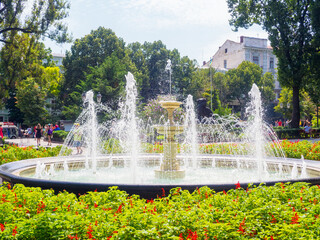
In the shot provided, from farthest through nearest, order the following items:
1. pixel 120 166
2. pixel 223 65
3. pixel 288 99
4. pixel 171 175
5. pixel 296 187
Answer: pixel 223 65
pixel 288 99
pixel 120 166
pixel 171 175
pixel 296 187

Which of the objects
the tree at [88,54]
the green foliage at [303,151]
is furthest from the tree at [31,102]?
the green foliage at [303,151]

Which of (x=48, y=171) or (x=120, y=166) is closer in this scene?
(x=48, y=171)

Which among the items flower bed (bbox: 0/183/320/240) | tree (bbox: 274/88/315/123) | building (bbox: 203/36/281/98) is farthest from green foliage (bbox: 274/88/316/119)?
flower bed (bbox: 0/183/320/240)

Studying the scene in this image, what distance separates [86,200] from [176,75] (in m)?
45.5

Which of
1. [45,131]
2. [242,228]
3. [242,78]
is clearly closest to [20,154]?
[242,228]

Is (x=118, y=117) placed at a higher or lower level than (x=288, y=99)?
lower

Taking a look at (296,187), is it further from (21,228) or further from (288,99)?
(288,99)

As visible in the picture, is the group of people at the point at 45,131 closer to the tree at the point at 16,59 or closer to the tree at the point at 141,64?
the tree at the point at 16,59

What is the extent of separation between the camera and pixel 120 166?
11977 millimetres

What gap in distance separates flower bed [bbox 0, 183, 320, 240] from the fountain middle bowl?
40.1 inches

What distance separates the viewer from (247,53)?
191 feet

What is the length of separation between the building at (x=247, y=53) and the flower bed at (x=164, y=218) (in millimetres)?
53476

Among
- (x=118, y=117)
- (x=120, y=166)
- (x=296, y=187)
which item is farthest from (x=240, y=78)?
(x=296, y=187)

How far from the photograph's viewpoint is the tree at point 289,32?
87.0 ft
